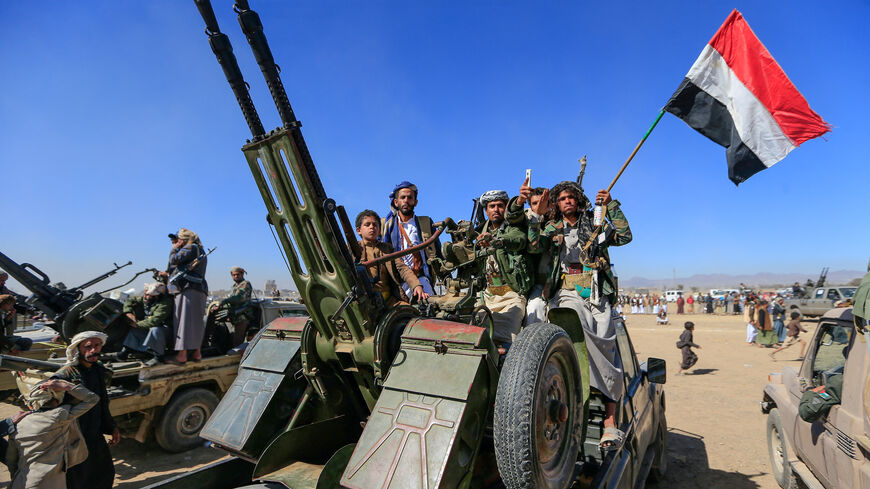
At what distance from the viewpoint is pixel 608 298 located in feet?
13.0

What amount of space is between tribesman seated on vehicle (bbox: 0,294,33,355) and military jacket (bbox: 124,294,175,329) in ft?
5.74

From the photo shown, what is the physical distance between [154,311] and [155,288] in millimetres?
336

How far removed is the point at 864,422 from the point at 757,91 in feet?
11.3

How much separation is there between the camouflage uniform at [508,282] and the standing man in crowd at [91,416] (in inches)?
138

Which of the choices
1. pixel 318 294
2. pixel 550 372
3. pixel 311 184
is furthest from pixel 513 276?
pixel 311 184

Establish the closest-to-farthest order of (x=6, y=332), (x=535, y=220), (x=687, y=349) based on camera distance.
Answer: (x=535, y=220)
(x=6, y=332)
(x=687, y=349)

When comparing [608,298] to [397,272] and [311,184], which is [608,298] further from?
[311,184]

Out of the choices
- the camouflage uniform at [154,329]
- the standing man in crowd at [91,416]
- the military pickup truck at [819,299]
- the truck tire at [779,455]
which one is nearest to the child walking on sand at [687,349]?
the truck tire at [779,455]

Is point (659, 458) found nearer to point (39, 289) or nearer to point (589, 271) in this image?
point (589, 271)

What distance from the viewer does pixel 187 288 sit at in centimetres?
648

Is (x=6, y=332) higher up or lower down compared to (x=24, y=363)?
higher up

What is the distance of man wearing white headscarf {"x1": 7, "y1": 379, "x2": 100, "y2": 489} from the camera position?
11.4 feet

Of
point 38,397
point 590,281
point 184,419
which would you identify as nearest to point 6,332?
point 184,419

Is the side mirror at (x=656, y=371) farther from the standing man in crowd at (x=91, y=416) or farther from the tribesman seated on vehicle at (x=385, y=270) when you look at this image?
the standing man in crowd at (x=91, y=416)
